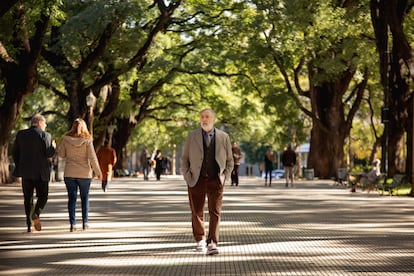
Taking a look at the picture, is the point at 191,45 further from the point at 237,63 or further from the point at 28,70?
the point at 28,70

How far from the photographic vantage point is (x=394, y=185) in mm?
31859

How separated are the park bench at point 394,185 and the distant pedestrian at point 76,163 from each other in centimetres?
1688

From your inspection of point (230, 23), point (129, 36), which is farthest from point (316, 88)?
point (129, 36)

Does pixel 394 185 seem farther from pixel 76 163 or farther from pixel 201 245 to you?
pixel 201 245

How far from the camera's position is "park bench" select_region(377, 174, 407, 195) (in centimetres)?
3091

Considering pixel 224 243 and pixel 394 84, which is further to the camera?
pixel 394 84

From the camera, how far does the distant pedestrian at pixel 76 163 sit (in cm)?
1518

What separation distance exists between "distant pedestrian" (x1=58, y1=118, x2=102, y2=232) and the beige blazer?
3.67 metres

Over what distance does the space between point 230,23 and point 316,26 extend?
4.77 m

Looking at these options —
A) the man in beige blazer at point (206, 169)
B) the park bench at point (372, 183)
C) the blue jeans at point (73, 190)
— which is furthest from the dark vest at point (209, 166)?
the park bench at point (372, 183)

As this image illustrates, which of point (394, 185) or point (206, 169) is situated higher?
point (206, 169)

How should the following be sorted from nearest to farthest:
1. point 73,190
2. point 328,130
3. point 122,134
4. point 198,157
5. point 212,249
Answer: point 212,249 → point 198,157 → point 73,190 → point 328,130 → point 122,134

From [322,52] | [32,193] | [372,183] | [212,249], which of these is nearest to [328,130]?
[322,52]

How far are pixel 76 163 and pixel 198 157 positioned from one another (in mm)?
3994
